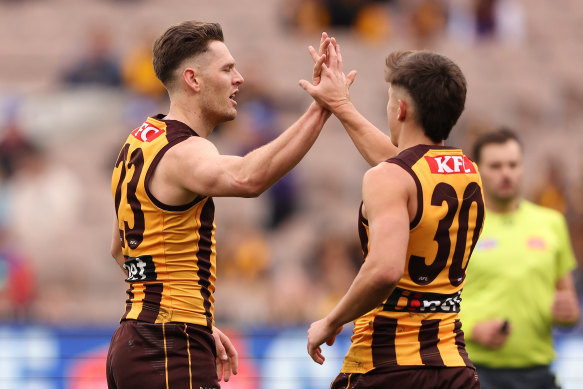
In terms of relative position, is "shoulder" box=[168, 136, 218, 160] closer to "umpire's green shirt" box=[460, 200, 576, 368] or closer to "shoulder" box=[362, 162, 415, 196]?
"shoulder" box=[362, 162, 415, 196]

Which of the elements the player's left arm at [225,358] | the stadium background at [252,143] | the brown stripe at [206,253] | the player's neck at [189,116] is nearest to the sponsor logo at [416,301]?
the brown stripe at [206,253]

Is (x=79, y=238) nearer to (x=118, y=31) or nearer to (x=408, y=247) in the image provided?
(x=118, y=31)

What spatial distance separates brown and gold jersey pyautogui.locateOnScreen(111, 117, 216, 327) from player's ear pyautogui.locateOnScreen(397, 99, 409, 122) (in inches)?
40.4

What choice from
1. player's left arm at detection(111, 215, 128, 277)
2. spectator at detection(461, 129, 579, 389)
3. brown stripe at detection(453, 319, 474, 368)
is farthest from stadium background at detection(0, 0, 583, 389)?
brown stripe at detection(453, 319, 474, 368)

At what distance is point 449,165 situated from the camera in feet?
15.6

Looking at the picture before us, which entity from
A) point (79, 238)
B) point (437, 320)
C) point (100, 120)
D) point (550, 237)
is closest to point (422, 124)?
point (437, 320)

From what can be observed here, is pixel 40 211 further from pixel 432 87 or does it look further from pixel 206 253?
pixel 432 87

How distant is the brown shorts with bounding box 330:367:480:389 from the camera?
4707 millimetres

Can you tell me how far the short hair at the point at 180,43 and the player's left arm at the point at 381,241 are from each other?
4.04ft

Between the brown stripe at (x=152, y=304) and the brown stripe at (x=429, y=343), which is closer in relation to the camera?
the brown stripe at (x=429, y=343)

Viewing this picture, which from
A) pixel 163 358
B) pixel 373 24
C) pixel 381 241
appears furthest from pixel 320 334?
pixel 373 24

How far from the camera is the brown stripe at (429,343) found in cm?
473

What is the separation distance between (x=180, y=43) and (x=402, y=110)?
1205 millimetres

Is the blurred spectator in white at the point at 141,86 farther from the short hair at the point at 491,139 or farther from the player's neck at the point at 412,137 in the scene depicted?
the player's neck at the point at 412,137
